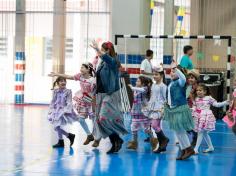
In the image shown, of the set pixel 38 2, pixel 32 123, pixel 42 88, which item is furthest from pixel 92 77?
pixel 42 88

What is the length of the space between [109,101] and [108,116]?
24 cm

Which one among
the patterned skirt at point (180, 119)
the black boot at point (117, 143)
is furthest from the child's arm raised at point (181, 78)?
the black boot at point (117, 143)

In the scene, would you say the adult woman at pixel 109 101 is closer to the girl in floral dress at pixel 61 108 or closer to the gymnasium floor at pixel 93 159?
the gymnasium floor at pixel 93 159

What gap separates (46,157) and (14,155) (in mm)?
528

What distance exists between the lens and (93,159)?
8945 mm

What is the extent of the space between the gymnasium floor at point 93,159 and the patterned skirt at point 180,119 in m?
0.52

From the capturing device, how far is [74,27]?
70.4 ft

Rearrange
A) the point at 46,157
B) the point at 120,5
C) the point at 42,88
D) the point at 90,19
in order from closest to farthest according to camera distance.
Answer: the point at 46,157, the point at 120,5, the point at 90,19, the point at 42,88

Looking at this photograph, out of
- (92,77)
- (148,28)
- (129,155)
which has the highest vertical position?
(148,28)

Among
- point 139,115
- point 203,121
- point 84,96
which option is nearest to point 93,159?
point 139,115

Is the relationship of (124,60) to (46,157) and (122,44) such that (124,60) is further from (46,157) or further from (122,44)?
(46,157)

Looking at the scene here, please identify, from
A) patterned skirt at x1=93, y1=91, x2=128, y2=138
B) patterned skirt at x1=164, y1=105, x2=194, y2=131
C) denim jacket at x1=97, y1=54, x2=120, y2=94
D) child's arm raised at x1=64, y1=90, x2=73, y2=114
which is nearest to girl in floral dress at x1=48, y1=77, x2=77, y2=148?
child's arm raised at x1=64, y1=90, x2=73, y2=114

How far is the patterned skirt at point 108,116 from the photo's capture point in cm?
953

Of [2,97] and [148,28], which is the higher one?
[148,28]
